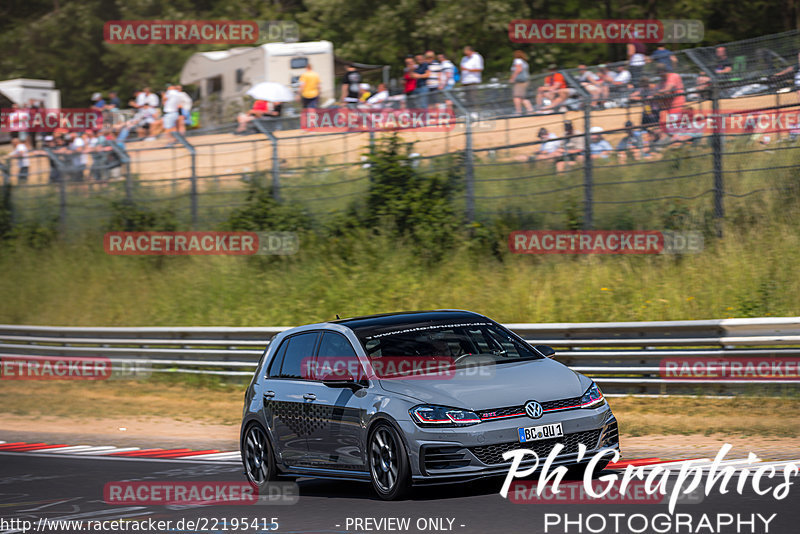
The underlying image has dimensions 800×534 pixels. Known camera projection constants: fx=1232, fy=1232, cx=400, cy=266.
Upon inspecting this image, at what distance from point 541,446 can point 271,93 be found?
19.7 meters

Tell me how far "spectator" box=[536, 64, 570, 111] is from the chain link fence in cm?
2

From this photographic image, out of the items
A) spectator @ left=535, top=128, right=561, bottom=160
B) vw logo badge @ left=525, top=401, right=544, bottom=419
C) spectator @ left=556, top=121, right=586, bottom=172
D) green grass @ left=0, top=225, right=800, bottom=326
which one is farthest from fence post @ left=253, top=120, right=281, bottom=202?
vw logo badge @ left=525, top=401, right=544, bottom=419

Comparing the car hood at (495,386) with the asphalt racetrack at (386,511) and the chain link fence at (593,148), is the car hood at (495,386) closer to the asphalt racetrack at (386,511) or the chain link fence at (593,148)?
the asphalt racetrack at (386,511)

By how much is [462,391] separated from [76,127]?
24325 mm

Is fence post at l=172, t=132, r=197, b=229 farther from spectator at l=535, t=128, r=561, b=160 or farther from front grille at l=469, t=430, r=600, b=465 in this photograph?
front grille at l=469, t=430, r=600, b=465

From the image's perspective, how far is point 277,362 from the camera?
1117 cm

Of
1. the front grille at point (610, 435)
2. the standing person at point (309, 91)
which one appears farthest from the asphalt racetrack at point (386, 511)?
the standing person at point (309, 91)

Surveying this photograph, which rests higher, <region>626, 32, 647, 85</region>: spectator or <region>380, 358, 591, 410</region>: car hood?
<region>626, 32, 647, 85</region>: spectator

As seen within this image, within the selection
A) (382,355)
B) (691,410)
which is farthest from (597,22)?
(382,355)

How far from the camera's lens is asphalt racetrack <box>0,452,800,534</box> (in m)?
7.95

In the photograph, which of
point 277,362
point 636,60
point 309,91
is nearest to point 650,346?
point 277,362

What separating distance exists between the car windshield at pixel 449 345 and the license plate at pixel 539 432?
3.40ft

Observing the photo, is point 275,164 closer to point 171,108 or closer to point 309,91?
point 309,91

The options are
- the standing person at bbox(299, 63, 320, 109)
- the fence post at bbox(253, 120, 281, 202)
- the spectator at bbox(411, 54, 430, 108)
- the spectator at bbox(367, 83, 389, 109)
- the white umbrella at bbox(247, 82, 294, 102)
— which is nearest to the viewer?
the spectator at bbox(367, 83, 389, 109)
